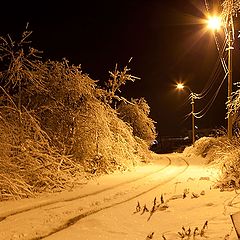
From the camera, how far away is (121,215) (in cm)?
838

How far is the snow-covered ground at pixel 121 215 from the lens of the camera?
22.0 feet

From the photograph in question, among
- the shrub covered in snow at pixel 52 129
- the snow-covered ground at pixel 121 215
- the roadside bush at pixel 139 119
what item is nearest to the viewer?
the snow-covered ground at pixel 121 215

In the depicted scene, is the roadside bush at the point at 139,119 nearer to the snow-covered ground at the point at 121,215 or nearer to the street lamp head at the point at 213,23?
the street lamp head at the point at 213,23

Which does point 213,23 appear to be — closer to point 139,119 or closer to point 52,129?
point 52,129

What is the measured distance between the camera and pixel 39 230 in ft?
23.2

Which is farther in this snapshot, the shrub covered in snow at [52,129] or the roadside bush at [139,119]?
the roadside bush at [139,119]

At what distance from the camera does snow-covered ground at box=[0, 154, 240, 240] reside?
264 inches

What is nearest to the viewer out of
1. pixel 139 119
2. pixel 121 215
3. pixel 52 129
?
pixel 121 215

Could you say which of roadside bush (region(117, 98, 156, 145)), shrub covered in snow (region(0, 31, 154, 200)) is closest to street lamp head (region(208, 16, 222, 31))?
shrub covered in snow (region(0, 31, 154, 200))

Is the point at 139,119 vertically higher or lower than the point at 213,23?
lower

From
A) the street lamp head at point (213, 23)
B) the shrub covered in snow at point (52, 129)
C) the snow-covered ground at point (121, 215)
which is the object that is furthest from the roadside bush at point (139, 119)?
the snow-covered ground at point (121, 215)

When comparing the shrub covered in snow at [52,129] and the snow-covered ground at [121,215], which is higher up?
the shrub covered in snow at [52,129]

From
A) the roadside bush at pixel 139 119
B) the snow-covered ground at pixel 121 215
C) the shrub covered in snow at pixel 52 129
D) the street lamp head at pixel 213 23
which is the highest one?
the street lamp head at pixel 213 23

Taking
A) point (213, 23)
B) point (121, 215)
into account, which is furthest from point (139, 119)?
point (121, 215)
